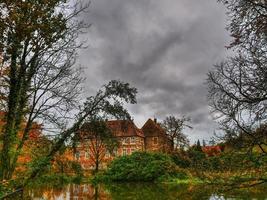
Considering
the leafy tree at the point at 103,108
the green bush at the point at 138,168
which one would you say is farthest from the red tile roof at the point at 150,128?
the leafy tree at the point at 103,108

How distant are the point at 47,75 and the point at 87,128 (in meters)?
2.21

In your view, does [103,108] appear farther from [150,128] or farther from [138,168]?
[150,128]

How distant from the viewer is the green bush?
40.0m

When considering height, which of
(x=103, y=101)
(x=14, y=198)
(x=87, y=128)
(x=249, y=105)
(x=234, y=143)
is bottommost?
(x=14, y=198)

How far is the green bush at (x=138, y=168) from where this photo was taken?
131ft

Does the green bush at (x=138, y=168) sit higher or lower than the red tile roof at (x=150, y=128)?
lower

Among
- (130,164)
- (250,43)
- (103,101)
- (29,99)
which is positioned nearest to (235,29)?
(250,43)

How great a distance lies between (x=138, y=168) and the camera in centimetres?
4188

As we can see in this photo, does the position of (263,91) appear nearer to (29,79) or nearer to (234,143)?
(234,143)

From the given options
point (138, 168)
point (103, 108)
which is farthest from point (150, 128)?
point (103, 108)

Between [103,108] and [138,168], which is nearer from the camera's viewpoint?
[103,108]

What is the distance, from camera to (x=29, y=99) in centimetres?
1341

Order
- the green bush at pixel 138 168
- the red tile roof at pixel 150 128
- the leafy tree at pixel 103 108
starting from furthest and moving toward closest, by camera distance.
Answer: the red tile roof at pixel 150 128
the green bush at pixel 138 168
the leafy tree at pixel 103 108

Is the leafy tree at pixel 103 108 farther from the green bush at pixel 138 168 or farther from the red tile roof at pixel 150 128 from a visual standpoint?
the red tile roof at pixel 150 128
